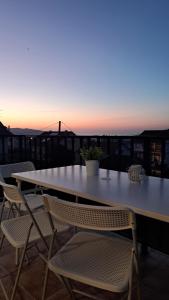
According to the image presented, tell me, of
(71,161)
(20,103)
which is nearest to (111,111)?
(20,103)

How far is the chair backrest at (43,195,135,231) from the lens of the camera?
1.20m

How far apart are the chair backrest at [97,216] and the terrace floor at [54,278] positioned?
936 millimetres

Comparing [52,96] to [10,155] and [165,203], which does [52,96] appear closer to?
[10,155]

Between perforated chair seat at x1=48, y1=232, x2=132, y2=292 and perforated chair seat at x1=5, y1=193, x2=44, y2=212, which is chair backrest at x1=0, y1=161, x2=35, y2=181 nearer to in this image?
perforated chair seat at x1=5, y1=193, x2=44, y2=212

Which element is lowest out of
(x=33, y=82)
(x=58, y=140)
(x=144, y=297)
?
(x=144, y=297)

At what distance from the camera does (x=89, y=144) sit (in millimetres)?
3973

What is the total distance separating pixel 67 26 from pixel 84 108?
3909 mm

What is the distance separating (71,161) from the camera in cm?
467

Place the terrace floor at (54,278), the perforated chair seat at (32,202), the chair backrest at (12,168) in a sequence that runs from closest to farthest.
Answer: the terrace floor at (54,278) → the perforated chair seat at (32,202) → the chair backrest at (12,168)

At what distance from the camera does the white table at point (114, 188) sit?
1.40m

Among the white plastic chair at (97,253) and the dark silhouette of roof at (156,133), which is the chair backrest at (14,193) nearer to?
the white plastic chair at (97,253)

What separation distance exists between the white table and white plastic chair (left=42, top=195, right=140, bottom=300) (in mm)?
214

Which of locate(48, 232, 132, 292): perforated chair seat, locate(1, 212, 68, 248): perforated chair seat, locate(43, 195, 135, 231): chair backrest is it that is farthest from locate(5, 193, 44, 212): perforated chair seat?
locate(43, 195, 135, 231): chair backrest

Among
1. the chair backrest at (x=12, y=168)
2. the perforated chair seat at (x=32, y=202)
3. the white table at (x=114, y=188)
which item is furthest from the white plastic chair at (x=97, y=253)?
the chair backrest at (x=12, y=168)
